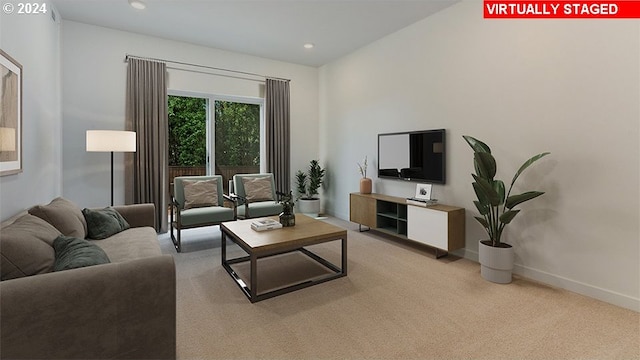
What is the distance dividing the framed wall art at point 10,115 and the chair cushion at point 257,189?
2.66 metres

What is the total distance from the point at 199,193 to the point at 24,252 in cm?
269

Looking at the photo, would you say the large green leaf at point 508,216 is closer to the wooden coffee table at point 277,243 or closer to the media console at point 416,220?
the media console at point 416,220

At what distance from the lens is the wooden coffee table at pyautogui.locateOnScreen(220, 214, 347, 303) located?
2.51 m

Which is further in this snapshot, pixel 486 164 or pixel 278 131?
pixel 278 131

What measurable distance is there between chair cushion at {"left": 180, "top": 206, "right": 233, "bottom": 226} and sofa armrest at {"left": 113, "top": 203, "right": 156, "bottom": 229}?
421 millimetres

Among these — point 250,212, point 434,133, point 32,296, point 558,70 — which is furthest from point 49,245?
point 558,70

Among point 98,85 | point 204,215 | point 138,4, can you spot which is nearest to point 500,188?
point 204,215

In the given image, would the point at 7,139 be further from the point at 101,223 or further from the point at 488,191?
the point at 488,191

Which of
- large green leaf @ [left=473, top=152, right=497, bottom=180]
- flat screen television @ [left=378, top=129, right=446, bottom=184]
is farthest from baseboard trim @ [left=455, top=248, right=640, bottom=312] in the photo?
flat screen television @ [left=378, top=129, right=446, bottom=184]

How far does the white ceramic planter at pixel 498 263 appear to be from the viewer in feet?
9.19

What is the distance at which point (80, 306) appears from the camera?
4.66ft

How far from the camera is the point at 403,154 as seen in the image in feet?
14.2

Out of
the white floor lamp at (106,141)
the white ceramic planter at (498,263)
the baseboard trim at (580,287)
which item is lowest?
the baseboard trim at (580,287)

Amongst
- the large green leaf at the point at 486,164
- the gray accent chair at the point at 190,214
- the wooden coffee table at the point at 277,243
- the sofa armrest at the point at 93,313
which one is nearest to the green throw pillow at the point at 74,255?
the sofa armrest at the point at 93,313
